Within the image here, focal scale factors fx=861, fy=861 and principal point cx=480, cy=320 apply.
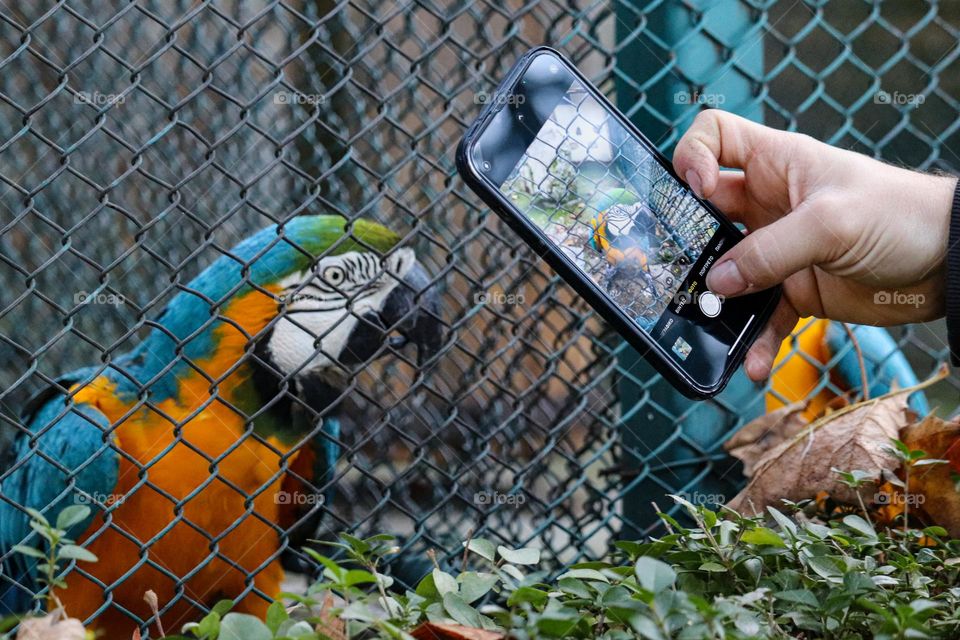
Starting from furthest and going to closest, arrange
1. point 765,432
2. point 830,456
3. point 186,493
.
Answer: point 186,493
point 765,432
point 830,456

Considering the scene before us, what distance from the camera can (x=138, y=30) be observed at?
2.67 m

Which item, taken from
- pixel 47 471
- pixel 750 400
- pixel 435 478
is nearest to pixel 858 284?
pixel 750 400

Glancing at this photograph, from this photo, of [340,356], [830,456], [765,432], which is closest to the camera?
[830,456]

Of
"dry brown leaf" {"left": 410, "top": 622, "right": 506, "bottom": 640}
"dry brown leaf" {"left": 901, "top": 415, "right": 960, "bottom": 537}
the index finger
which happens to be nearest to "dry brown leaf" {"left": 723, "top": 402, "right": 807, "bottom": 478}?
"dry brown leaf" {"left": 901, "top": 415, "right": 960, "bottom": 537}

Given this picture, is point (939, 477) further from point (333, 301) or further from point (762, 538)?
point (333, 301)

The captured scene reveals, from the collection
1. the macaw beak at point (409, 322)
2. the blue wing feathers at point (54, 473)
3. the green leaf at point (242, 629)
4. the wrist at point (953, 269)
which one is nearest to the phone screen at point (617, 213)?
the wrist at point (953, 269)

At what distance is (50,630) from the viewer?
2.26 feet

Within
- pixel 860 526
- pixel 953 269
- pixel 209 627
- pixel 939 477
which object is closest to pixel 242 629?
pixel 209 627

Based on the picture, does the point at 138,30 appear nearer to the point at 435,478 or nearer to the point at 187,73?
the point at 187,73

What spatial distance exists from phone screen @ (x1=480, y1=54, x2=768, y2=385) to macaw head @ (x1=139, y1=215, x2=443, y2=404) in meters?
0.54

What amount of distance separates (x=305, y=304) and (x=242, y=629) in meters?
1.22

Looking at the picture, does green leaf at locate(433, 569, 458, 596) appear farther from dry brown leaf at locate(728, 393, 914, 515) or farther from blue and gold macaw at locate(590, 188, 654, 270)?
dry brown leaf at locate(728, 393, 914, 515)

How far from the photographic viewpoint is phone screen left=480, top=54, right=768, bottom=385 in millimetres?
1099

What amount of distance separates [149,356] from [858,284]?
51.6 inches
